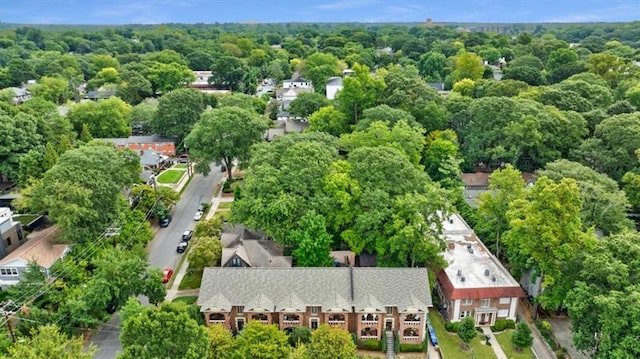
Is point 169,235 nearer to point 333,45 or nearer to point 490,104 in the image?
point 490,104

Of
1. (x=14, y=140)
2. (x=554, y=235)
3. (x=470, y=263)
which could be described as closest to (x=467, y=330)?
(x=470, y=263)

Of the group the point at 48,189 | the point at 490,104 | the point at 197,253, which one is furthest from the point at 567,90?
the point at 48,189

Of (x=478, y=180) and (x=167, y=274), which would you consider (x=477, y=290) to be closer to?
(x=167, y=274)

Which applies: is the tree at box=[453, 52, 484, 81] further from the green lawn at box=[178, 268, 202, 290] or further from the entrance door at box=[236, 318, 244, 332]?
the entrance door at box=[236, 318, 244, 332]

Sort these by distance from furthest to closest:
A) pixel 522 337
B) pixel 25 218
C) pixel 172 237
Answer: pixel 172 237 → pixel 25 218 → pixel 522 337

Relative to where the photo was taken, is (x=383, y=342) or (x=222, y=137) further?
(x=222, y=137)

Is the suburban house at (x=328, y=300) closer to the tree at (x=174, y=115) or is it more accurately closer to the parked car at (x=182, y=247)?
the parked car at (x=182, y=247)

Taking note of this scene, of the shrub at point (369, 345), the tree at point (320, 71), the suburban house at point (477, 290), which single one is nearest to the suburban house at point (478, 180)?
the suburban house at point (477, 290)
